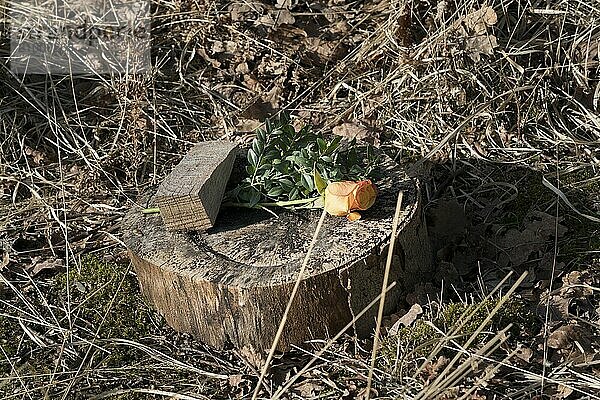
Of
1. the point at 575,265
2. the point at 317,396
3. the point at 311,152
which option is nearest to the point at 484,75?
the point at 575,265

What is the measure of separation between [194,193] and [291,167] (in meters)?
0.40

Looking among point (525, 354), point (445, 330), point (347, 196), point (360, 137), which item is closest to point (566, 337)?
point (525, 354)

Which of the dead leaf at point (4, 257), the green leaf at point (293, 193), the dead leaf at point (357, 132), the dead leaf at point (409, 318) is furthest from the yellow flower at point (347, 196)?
the dead leaf at point (4, 257)

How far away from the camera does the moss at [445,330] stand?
8.68ft

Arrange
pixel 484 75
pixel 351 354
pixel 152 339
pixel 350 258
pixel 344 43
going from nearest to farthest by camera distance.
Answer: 1. pixel 350 258
2. pixel 351 354
3. pixel 152 339
4. pixel 484 75
5. pixel 344 43

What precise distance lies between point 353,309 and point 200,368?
613 millimetres

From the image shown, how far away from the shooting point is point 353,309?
8.91 ft

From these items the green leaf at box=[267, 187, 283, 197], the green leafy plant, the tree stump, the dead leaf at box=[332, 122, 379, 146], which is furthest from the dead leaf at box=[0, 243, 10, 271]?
the dead leaf at box=[332, 122, 379, 146]

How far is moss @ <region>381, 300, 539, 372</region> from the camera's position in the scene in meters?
2.65

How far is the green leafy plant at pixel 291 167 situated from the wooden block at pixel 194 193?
11cm

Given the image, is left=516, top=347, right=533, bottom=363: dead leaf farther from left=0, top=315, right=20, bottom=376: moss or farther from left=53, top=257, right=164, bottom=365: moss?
left=0, top=315, right=20, bottom=376: moss

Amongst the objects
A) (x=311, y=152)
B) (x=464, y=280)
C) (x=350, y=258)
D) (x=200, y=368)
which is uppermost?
(x=311, y=152)

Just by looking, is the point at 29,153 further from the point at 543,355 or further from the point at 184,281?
the point at 543,355

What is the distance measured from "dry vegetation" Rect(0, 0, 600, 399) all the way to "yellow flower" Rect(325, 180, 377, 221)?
438 millimetres
